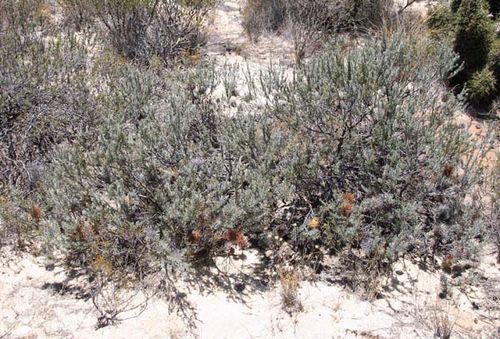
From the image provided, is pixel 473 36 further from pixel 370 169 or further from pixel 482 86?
pixel 370 169

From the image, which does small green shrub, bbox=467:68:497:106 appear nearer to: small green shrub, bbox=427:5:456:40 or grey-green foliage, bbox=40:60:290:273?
small green shrub, bbox=427:5:456:40

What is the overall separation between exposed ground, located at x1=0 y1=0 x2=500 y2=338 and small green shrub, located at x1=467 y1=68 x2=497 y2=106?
291 cm

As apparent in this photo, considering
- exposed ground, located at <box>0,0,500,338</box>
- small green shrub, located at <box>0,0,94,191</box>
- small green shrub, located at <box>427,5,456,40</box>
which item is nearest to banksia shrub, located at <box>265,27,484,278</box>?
exposed ground, located at <box>0,0,500,338</box>

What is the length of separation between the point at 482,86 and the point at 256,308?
4.33 metres

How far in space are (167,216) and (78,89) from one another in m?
2.15

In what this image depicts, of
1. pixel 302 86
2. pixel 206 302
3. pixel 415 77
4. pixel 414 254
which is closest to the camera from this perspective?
pixel 206 302

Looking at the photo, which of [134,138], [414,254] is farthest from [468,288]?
[134,138]

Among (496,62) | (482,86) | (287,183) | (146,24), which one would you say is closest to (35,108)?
(287,183)

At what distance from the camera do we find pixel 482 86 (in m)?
6.12

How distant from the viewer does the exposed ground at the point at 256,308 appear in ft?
10.8

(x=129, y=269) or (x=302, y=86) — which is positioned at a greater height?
(x=302, y=86)

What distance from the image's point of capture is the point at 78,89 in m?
5.05

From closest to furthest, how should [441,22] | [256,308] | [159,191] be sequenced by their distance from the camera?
[256,308] < [159,191] < [441,22]

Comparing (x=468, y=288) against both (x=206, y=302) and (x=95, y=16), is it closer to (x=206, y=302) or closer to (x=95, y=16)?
(x=206, y=302)
